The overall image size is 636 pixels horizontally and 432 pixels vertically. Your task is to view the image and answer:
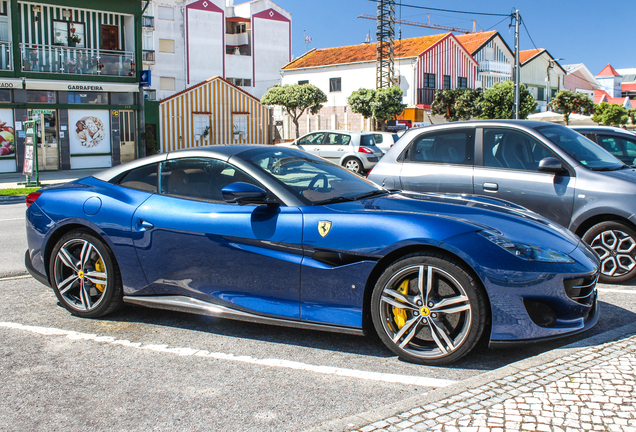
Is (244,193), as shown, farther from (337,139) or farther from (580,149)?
(337,139)

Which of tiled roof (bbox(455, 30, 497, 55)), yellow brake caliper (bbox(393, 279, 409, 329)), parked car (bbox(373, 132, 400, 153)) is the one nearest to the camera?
yellow brake caliper (bbox(393, 279, 409, 329))

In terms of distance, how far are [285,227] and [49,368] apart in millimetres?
1718

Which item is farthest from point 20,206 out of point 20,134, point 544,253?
point 544,253

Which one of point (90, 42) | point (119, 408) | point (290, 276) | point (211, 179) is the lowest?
point (119, 408)

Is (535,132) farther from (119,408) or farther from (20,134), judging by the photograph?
(20,134)

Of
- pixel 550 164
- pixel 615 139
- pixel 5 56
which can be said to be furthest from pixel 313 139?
pixel 550 164

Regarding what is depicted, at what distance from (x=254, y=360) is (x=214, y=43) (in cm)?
4910

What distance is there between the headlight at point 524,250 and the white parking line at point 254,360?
2.82 feet

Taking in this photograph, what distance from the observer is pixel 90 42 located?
26719 millimetres

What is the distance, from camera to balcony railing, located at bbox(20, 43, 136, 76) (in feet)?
79.8

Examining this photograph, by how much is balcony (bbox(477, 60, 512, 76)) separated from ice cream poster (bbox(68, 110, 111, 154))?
35.6 metres

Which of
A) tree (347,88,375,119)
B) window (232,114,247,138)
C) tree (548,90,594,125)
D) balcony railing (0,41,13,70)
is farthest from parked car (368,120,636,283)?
tree (548,90,594,125)

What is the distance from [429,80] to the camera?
4578cm

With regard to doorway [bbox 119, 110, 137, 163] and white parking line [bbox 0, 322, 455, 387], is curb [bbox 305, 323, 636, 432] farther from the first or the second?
doorway [bbox 119, 110, 137, 163]
